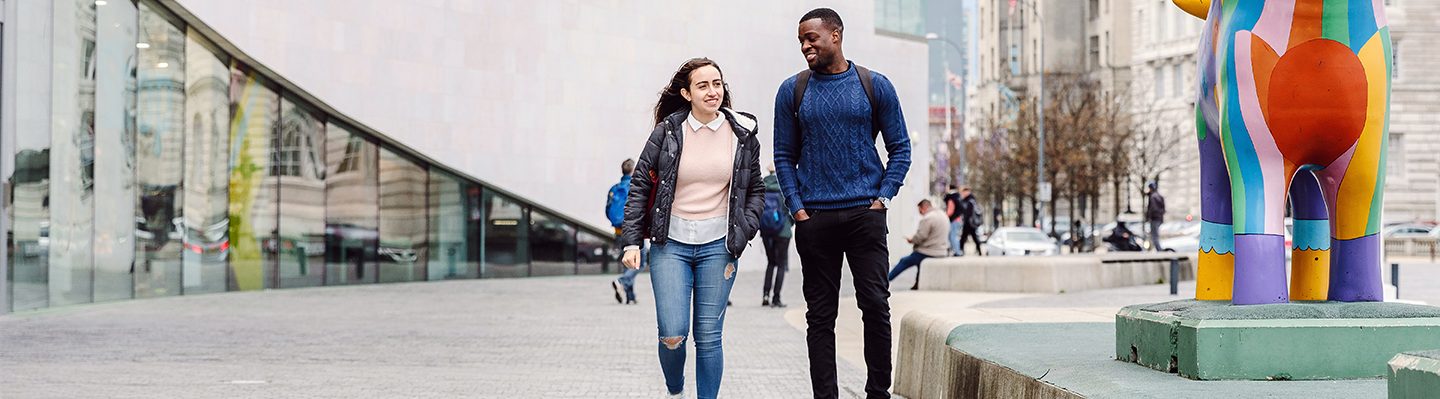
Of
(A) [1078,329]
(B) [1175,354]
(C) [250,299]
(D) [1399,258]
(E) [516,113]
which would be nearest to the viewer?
(B) [1175,354]

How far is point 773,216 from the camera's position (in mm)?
17484

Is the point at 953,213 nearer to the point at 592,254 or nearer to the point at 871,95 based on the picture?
the point at 592,254

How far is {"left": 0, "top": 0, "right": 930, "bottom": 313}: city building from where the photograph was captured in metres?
18.4

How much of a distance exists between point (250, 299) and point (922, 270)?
8.33 m

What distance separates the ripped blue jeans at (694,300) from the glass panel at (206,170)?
16422 mm

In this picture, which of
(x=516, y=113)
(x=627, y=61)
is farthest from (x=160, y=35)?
(x=627, y=61)

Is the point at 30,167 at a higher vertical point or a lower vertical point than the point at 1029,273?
higher

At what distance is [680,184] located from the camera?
699 centimetres

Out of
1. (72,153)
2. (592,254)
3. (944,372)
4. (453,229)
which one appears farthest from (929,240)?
(944,372)

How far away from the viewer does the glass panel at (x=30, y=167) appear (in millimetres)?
16953

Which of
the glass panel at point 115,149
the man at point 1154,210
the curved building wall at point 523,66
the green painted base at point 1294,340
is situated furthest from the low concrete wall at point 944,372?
the man at point 1154,210

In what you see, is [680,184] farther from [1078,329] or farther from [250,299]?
[250,299]

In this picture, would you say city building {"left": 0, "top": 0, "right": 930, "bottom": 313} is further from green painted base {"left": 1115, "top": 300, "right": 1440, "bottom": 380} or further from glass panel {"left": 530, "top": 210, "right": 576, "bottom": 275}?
green painted base {"left": 1115, "top": 300, "right": 1440, "bottom": 380}

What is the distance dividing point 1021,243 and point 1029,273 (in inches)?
1009
